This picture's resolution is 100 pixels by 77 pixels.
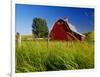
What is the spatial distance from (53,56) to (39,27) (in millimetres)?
295

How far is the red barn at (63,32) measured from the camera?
81.0 inches

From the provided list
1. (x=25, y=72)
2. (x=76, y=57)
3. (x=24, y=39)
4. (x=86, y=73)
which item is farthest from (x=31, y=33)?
(x=86, y=73)

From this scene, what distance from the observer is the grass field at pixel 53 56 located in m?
1.96

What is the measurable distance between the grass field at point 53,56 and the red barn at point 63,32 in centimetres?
5

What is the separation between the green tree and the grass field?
0.07 m

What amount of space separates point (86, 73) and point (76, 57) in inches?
7.4

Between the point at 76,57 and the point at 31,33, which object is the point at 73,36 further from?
the point at 31,33

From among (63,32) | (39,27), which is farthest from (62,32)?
(39,27)

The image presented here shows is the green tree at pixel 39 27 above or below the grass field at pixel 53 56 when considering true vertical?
above

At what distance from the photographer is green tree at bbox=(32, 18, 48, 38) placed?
200 cm

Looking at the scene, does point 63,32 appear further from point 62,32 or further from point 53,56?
point 53,56

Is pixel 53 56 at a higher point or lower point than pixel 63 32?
lower

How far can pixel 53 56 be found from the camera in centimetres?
205

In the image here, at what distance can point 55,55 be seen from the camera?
81.0 inches
